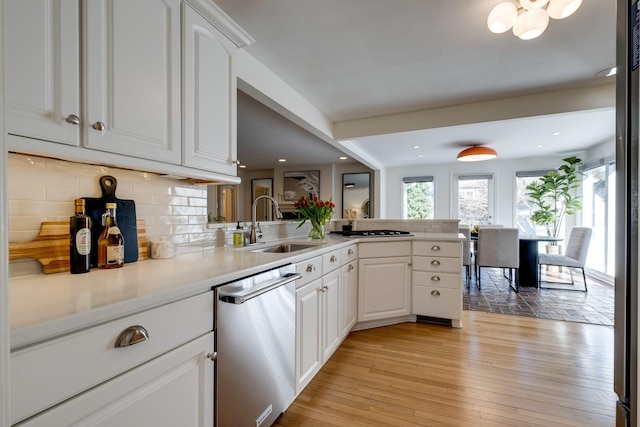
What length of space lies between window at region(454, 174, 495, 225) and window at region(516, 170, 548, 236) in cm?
51

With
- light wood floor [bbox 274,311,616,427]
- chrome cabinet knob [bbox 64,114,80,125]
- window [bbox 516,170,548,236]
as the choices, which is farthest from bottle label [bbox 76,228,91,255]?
window [bbox 516,170,548,236]

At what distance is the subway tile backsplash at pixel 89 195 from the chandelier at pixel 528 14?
200 cm

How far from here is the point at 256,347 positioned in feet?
4.07

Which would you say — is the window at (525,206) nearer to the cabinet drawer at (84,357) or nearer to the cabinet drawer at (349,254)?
the cabinet drawer at (349,254)

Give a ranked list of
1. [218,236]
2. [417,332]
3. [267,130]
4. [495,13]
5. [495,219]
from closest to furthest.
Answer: [495,13], [218,236], [417,332], [267,130], [495,219]

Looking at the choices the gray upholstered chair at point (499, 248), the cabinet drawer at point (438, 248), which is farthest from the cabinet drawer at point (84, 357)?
the gray upholstered chair at point (499, 248)

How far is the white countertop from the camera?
1.94 feet

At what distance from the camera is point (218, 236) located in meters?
1.93

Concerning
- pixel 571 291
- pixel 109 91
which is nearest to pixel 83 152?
pixel 109 91

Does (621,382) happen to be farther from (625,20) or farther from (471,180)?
(471,180)

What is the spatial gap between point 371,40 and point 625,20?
5.19 ft

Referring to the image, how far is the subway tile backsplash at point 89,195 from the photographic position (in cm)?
101

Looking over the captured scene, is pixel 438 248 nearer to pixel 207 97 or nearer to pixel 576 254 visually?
pixel 207 97

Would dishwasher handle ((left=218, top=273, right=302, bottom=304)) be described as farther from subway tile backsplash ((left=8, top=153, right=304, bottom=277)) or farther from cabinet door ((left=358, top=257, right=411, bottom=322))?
cabinet door ((left=358, top=257, right=411, bottom=322))
